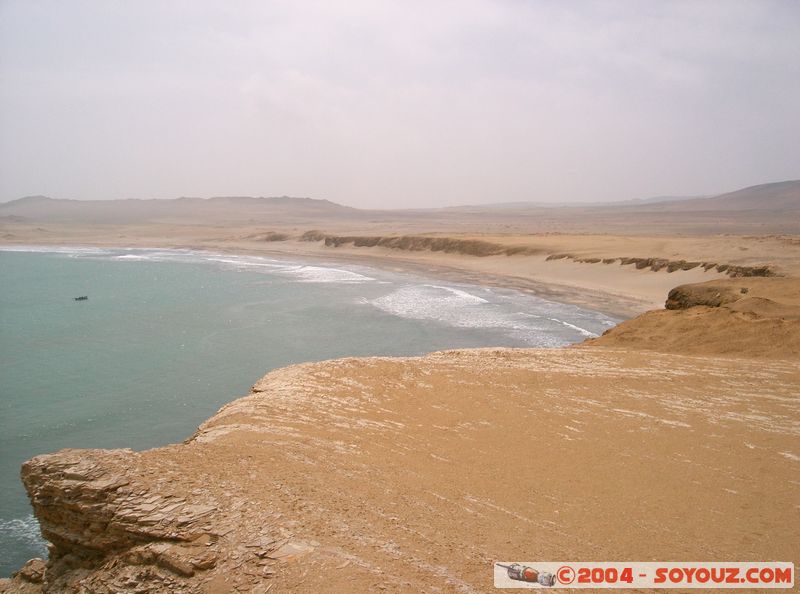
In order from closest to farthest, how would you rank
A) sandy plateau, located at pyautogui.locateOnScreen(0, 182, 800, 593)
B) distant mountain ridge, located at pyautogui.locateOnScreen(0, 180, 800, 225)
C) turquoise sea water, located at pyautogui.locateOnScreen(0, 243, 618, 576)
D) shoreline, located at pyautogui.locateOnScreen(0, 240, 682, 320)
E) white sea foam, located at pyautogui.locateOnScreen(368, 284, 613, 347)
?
sandy plateau, located at pyautogui.locateOnScreen(0, 182, 800, 593) < turquoise sea water, located at pyautogui.locateOnScreen(0, 243, 618, 576) < white sea foam, located at pyautogui.locateOnScreen(368, 284, 613, 347) < shoreline, located at pyautogui.locateOnScreen(0, 240, 682, 320) < distant mountain ridge, located at pyautogui.locateOnScreen(0, 180, 800, 225)

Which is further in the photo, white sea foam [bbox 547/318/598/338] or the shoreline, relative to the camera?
the shoreline

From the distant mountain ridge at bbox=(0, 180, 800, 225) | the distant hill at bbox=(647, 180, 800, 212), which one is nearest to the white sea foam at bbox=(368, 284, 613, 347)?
the distant mountain ridge at bbox=(0, 180, 800, 225)

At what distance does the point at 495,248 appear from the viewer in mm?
37844

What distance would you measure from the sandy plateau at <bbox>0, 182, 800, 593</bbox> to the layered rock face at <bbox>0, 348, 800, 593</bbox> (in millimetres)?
19

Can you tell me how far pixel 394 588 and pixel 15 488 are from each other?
7.40m

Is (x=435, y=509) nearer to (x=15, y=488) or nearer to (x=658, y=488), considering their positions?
(x=658, y=488)

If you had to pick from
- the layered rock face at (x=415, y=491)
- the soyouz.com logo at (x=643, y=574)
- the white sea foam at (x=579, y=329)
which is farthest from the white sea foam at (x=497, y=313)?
the soyouz.com logo at (x=643, y=574)

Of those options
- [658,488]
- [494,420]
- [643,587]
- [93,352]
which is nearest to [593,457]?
[658,488]

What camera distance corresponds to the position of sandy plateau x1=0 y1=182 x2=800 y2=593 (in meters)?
3.71

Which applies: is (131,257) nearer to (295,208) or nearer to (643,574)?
(643,574)

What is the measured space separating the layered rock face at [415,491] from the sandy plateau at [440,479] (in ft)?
Result: 0.06

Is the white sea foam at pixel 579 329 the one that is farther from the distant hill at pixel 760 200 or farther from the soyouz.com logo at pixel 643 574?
the distant hill at pixel 760 200

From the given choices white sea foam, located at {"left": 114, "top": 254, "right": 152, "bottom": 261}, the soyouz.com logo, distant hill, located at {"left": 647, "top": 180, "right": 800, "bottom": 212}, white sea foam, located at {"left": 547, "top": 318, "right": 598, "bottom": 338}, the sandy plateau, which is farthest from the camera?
distant hill, located at {"left": 647, "top": 180, "right": 800, "bottom": 212}

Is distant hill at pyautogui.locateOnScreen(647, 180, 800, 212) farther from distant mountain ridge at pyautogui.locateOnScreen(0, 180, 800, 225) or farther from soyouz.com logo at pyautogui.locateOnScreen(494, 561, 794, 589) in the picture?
soyouz.com logo at pyautogui.locateOnScreen(494, 561, 794, 589)
